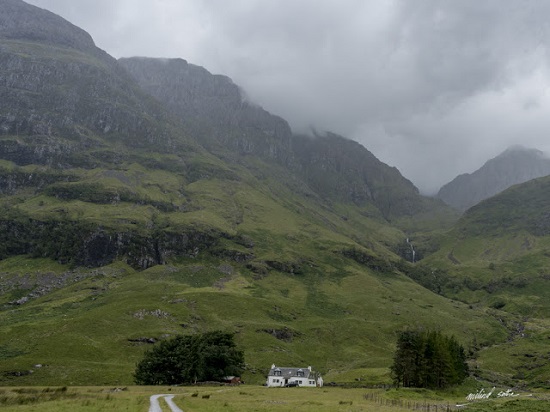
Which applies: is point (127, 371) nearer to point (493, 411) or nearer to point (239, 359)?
point (239, 359)

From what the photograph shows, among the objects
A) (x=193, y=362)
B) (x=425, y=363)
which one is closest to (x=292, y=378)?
(x=193, y=362)

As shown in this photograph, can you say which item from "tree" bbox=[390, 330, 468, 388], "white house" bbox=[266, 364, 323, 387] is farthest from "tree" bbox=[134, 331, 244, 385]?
"tree" bbox=[390, 330, 468, 388]

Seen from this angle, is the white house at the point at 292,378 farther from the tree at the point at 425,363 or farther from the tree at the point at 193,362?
the tree at the point at 425,363

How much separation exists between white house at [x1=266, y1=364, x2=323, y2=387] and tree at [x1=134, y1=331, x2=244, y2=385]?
2247 centimetres

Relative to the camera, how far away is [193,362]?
4624 inches

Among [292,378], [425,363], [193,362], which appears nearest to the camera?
[425,363]

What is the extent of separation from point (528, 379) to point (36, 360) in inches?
7061

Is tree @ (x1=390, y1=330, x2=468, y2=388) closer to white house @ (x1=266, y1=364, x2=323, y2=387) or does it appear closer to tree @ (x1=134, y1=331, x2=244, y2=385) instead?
white house @ (x1=266, y1=364, x2=323, y2=387)

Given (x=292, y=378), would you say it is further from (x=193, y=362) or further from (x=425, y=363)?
(x=425, y=363)

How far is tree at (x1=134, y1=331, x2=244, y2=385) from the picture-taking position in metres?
117

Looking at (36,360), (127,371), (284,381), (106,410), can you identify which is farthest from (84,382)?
(106,410)

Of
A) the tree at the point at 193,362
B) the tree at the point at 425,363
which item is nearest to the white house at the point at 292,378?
the tree at the point at 193,362

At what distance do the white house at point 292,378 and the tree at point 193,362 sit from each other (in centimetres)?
2247

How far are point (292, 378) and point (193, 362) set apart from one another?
38.5 metres
